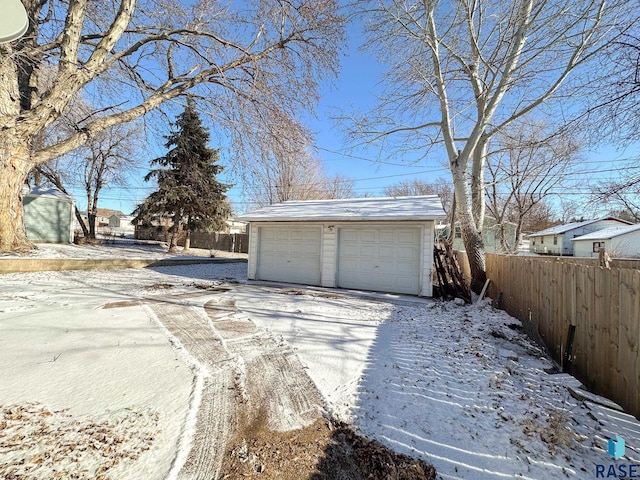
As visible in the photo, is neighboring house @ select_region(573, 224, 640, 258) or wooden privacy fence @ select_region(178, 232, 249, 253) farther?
wooden privacy fence @ select_region(178, 232, 249, 253)

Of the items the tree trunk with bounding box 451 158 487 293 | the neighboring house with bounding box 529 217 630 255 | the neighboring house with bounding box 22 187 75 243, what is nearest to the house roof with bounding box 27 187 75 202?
the neighboring house with bounding box 22 187 75 243

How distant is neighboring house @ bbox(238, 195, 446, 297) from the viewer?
791 cm

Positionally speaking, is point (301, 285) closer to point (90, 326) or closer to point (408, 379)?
point (90, 326)

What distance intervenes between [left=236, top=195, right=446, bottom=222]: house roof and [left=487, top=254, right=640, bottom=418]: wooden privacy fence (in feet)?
10.7

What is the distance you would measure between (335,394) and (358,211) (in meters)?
6.67

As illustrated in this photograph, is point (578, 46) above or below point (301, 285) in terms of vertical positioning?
above

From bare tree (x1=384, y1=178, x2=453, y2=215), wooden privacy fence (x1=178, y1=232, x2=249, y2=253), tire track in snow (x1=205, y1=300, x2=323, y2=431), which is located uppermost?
bare tree (x1=384, y1=178, x2=453, y2=215)

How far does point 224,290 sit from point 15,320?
389 cm

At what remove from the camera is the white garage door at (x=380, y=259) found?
801 centimetres

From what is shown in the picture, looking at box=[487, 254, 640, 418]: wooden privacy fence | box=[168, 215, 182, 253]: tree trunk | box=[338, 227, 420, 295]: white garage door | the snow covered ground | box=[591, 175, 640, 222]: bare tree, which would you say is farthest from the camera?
box=[168, 215, 182, 253]: tree trunk

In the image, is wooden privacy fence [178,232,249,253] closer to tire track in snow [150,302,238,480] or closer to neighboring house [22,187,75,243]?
neighboring house [22,187,75,243]

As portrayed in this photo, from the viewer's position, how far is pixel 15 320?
13.4ft

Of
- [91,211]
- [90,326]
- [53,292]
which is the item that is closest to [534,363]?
[90,326]

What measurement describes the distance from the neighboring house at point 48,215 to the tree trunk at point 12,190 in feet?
26.2
